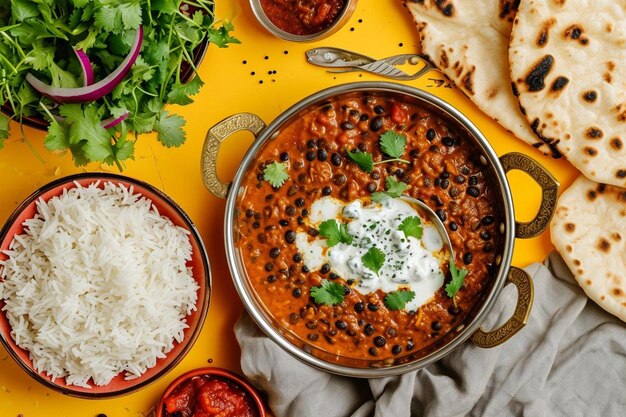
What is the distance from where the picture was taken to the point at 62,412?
3.51 metres

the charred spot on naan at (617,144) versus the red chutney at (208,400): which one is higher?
the charred spot on naan at (617,144)

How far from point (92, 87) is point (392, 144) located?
1.30 meters

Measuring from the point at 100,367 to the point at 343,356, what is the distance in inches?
42.8

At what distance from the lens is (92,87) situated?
9.68 ft

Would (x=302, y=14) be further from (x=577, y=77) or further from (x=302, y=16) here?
(x=577, y=77)

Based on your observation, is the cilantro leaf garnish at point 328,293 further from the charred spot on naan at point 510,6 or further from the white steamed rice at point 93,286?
the charred spot on naan at point 510,6

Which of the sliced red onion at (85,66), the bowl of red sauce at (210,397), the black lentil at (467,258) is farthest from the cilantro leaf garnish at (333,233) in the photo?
the sliced red onion at (85,66)

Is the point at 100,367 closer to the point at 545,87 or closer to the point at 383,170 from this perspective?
the point at 383,170

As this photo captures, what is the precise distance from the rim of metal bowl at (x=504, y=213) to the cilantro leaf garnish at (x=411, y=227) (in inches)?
15.6

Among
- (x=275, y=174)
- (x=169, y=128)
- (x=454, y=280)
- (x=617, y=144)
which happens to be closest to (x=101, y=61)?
(x=169, y=128)

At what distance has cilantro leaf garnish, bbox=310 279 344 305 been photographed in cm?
327

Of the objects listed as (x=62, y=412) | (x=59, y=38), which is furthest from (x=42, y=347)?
(x=59, y=38)

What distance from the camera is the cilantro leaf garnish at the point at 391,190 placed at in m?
3.24

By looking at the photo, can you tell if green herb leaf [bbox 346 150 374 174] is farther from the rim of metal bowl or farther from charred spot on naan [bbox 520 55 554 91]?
charred spot on naan [bbox 520 55 554 91]
